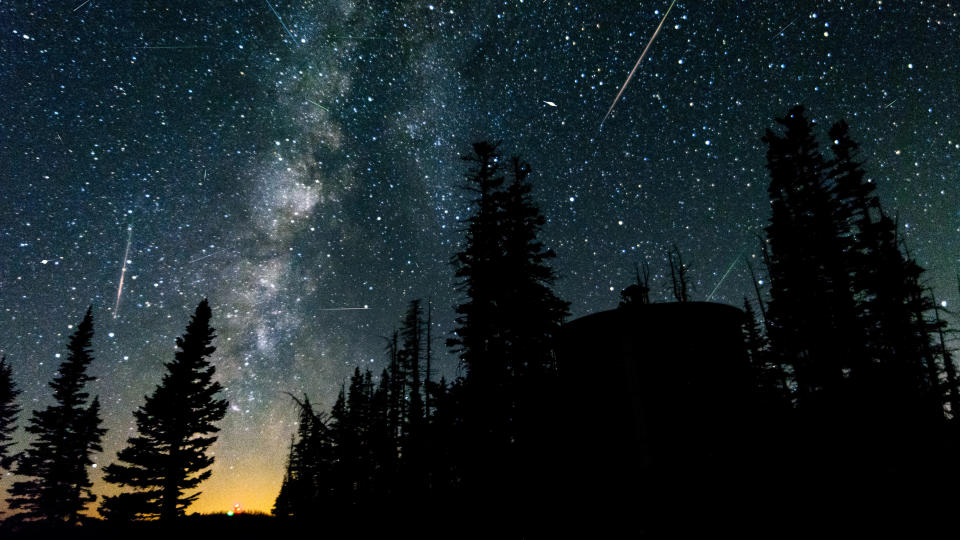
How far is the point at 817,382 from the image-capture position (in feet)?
63.3

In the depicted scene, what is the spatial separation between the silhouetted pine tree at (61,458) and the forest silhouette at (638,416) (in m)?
6.52

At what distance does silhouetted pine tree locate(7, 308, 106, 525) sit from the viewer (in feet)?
104

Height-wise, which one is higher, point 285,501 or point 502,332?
point 502,332

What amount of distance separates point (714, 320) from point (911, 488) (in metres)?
5.92

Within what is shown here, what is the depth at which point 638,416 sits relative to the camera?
13.0 meters

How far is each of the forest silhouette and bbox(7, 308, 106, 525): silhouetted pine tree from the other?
652cm

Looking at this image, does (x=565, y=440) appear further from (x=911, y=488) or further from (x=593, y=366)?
(x=911, y=488)

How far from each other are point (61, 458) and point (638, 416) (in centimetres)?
4438

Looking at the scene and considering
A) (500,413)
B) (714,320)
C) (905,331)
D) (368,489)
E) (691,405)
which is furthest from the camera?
(905,331)

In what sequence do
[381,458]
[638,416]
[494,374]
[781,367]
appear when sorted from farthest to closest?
[781,367], [494,374], [638,416], [381,458]

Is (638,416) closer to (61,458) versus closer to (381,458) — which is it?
(381,458)

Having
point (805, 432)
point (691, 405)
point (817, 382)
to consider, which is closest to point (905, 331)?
point (817, 382)

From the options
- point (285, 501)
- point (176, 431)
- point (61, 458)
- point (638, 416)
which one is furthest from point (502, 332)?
point (61, 458)

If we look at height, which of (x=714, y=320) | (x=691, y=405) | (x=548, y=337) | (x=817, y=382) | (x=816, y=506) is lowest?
(x=816, y=506)
